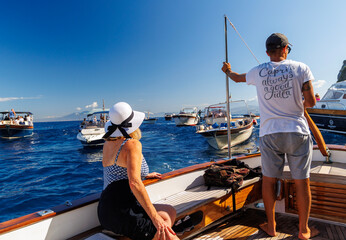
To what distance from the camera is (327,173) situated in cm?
250

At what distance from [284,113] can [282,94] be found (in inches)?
5.7

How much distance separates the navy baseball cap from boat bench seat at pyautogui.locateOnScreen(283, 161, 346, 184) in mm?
1499

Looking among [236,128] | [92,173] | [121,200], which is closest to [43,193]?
[92,173]

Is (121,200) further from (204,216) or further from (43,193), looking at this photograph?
(43,193)

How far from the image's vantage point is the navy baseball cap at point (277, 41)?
166 cm

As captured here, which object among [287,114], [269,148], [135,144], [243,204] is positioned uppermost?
[287,114]

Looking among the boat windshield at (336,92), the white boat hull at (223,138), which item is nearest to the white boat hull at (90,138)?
the white boat hull at (223,138)

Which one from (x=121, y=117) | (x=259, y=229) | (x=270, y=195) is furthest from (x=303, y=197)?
(x=121, y=117)

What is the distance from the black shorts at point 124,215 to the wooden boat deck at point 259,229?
0.95 meters

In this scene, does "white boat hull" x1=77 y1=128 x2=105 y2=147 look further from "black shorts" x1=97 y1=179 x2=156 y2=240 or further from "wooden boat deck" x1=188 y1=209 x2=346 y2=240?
"black shorts" x1=97 y1=179 x2=156 y2=240

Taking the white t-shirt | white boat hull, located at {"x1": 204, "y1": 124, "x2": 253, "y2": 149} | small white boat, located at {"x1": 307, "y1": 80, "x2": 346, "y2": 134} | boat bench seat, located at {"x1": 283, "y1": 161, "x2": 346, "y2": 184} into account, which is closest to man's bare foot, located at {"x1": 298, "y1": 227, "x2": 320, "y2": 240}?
boat bench seat, located at {"x1": 283, "y1": 161, "x2": 346, "y2": 184}

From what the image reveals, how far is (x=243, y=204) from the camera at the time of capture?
250cm

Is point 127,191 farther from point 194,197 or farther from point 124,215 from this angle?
point 194,197

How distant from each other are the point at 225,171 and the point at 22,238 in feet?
6.26
